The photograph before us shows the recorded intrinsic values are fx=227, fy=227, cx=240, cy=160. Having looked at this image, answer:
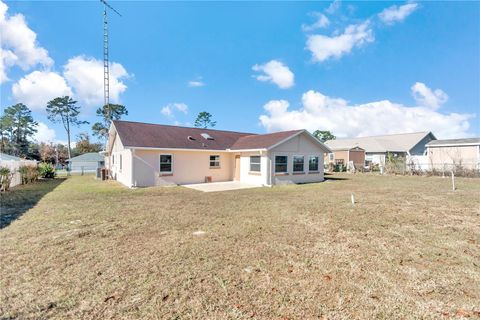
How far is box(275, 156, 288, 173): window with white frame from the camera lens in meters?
15.8

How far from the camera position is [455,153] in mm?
26078

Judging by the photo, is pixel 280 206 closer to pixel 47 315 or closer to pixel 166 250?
pixel 166 250

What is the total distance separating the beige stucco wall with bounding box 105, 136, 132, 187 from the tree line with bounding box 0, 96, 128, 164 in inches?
1210

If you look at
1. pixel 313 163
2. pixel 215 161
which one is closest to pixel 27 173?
pixel 215 161

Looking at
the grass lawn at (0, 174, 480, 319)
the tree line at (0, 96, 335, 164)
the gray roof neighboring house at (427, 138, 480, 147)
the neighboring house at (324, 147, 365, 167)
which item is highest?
the tree line at (0, 96, 335, 164)

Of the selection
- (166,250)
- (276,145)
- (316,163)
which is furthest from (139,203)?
(316,163)

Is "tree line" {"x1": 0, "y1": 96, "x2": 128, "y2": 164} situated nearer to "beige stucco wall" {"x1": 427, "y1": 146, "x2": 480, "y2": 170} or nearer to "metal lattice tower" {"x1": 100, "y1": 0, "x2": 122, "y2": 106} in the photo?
"metal lattice tower" {"x1": 100, "y1": 0, "x2": 122, "y2": 106}

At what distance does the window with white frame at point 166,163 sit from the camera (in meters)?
15.3

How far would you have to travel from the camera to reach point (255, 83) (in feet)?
83.9

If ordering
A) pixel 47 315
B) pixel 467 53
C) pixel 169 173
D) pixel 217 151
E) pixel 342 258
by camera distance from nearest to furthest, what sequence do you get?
1. pixel 47 315
2. pixel 342 258
3. pixel 467 53
4. pixel 169 173
5. pixel 217 151

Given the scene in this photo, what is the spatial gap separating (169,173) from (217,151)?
4014 millimetres

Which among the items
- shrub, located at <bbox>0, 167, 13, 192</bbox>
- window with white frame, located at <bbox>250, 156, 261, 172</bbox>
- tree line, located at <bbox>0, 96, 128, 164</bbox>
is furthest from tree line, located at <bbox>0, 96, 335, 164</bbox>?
window with white frame, located at <bbox>250, 156, 261, 172</bbox>

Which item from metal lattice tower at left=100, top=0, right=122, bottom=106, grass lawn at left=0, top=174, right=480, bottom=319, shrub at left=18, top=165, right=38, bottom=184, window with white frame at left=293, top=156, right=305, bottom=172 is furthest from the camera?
metal lattice tower at left=100, top=0, right=122, bottom=106

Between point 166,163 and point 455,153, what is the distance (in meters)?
31.6
